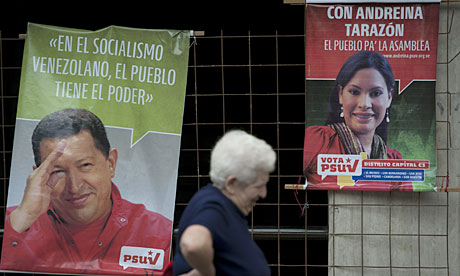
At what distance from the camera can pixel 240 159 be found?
8.50 ft

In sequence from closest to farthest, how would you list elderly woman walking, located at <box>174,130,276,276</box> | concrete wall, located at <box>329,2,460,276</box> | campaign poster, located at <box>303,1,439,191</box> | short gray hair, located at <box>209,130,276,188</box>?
elderly woman walking, located at <box>174,130,276,276</box>
short gray hair, located at <box>209,130,276,188</box>
campaign poster, located at <box>303,1,439,191</box>
concrete wall, located at <box>329,2,460,276</box>

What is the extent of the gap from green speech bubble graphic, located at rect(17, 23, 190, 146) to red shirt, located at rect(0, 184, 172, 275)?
693mm

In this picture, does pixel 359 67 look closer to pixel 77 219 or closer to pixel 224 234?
pixel 77 219

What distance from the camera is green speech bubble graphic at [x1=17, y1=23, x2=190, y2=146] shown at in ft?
16.4

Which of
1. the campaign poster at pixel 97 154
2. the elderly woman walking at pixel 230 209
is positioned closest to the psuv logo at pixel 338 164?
the campaign poster at pixel 97 154

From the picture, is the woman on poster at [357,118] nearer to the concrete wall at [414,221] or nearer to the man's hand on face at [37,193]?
the concrete wall at [414,221]

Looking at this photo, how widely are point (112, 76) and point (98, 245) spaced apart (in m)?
1.38

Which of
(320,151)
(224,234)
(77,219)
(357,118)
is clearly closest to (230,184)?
(224,234)

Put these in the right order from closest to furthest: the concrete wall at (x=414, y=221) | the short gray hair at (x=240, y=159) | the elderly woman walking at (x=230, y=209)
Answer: the elderly woman walking at (x=230, y=209), the short gray hair at (x=240, y=159), the concrete wall at (x=414, y=221)

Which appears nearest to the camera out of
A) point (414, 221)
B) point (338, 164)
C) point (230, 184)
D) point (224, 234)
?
point (224, 234)

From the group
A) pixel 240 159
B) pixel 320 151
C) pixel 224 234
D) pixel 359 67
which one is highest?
pixel 359 67

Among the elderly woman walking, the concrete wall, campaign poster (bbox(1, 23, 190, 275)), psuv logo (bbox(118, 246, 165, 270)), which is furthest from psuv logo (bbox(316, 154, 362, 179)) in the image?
the elderly woman walking

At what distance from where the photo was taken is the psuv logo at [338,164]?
4949 millimetres

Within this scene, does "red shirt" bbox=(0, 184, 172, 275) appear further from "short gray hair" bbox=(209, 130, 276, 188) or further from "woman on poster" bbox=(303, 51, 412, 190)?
"short gray hair" bbox=(209, 130, 276, 188)
